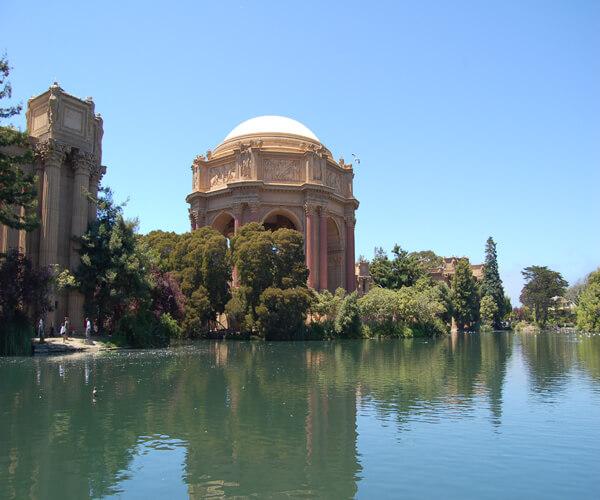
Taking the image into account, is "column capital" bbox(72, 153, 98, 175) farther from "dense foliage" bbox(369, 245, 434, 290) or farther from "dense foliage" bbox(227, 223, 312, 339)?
"dense foliage" bbox(369, 245, 434, 290)

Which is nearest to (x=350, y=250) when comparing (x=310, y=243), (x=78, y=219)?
(x=310, y=243)

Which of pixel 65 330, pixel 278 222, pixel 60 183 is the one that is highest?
pixel 278 222

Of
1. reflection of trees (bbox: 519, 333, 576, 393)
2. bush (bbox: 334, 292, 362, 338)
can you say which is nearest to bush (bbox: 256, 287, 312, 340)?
bush (bbox: 334, 292, 362, 338)

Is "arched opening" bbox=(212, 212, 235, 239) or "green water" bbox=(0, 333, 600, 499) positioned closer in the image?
"green water" bbox=(0, 333, 600, 499)

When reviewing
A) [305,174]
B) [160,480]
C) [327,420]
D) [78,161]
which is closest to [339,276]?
[305,174]

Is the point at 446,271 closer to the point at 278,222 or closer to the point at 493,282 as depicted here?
the point at 493,282

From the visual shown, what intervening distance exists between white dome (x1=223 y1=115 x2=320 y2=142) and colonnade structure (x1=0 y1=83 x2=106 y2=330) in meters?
28.6

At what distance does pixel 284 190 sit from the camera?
54.9 metres

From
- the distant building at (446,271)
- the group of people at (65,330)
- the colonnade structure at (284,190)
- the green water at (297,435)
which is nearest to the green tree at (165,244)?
the colonnade structure at (284,190)

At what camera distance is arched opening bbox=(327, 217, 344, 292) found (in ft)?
200

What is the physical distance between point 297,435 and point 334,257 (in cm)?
5214

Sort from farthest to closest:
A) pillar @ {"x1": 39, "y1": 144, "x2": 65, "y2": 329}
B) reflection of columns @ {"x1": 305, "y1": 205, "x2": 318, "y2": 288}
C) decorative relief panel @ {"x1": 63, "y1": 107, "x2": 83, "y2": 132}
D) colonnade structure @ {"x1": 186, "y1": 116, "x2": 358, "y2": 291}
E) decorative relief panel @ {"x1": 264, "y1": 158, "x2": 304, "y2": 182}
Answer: decorative relief panel @ {"x1": 264, "y1": 158, "x2": 304, "y2": 182}
colonnade structure @ {"x1": 186, "y1": 116, "x2": 358, "y2": 291}
reflection of columns @ {"x1": 305, "y1": 205, "x2": 318, "y2": 288}
decorative relief panel @ {"x1": 63, "y1": 107, "x2": 83, "y2": 132}
pillar @ {"x1": 39, "y1": 144, "x2": 65, "y2": 329}

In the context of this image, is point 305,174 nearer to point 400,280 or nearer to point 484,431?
point 400,280

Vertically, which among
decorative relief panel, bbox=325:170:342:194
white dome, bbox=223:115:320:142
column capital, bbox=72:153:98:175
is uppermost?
white dome, bbox=223:115:320:142
